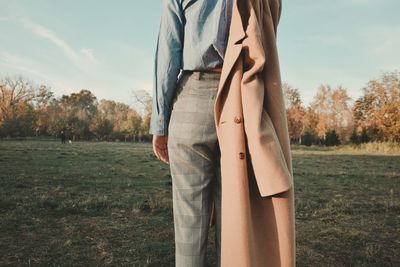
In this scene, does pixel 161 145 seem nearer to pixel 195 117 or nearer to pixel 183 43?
pixel 195 117

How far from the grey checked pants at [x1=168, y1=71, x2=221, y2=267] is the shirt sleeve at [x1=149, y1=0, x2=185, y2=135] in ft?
0.30

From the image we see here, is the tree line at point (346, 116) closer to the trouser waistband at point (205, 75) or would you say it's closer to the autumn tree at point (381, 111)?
the autumn tree at point (381, 111)

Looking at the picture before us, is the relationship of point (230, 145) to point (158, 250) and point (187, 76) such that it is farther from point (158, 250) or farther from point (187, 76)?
point (158, 250)

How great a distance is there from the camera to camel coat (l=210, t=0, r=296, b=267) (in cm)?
151

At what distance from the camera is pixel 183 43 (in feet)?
5.91

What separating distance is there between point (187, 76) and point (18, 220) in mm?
3357

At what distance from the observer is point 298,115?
51.8m

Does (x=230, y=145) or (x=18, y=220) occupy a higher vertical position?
(x=230, y=145)

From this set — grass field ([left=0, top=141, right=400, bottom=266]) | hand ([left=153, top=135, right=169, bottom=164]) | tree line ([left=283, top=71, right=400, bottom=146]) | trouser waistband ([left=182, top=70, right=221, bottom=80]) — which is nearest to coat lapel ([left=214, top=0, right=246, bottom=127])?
trouser waistband ([left=182, top=70, right=221, bottom=80])

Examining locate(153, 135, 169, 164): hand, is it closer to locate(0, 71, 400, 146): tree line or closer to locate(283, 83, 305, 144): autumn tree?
locate(0, 71, 400, 146): tree line

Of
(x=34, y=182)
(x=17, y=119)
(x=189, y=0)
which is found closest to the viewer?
(x=189, y=0)

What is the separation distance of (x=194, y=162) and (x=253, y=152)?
324mm

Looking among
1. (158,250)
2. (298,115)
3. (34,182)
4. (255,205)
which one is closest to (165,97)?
(255,205)

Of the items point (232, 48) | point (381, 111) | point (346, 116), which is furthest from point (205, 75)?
point (346, 116)
